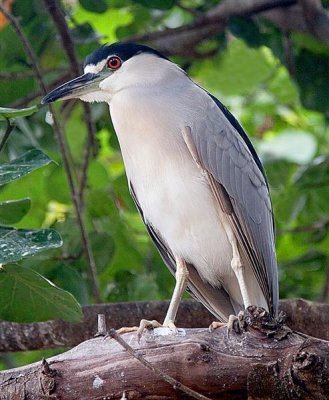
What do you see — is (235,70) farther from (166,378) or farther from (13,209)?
(166,378)

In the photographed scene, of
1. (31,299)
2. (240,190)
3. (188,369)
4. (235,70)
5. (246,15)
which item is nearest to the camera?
(188,369)

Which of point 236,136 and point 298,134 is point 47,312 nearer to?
point 236,136

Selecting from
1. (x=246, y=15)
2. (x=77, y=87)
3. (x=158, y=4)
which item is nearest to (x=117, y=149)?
(x=158, y=4)

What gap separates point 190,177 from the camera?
3.68 meters

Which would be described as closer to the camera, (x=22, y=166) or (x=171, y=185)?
(x=22, y=166)

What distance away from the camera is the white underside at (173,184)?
368 cm

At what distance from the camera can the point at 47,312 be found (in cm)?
303

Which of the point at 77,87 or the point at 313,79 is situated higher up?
the point at 77,87

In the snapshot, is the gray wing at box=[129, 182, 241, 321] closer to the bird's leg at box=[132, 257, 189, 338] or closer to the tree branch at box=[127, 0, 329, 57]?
the bird's leg at box=[132, 257, 189, 338]

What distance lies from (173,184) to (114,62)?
2.12ft

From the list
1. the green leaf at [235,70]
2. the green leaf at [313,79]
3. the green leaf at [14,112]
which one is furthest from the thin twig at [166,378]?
the green leaf at [235,70]

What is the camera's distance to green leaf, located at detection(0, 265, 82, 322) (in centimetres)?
293

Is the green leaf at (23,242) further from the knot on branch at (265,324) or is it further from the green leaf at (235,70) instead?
the green leaf at (235,70)

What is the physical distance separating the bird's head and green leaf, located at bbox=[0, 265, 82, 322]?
103 centimetres
